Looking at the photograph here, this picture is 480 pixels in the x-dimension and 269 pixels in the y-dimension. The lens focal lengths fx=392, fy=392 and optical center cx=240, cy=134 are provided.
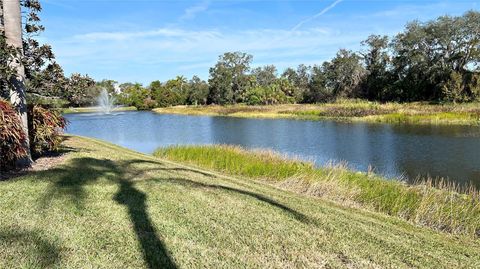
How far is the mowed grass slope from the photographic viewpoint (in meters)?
4.25

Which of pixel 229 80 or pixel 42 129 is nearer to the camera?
pixel 42 129

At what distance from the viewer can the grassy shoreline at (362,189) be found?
8.03 m

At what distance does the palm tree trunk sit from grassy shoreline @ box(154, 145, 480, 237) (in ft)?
21.2

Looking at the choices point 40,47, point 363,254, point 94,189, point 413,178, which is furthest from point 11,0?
point 413,178

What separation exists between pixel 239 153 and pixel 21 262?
11.3 metres

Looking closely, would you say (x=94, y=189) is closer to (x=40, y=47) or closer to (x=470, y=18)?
(x=40, y=47)

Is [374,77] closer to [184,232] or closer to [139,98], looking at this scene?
[139,98]

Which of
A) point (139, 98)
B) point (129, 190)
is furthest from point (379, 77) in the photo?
point (129, 190)

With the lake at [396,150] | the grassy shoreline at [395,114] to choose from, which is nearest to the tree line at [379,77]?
the grassy shoreline at [395,114]

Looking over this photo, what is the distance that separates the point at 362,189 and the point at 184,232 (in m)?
6.65

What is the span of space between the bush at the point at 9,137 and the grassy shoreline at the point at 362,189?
648 centimetres

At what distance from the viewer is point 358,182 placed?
435 inches

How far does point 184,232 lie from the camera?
16.3ft

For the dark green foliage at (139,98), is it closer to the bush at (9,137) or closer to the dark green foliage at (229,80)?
the dark green foliage at (229,80)
